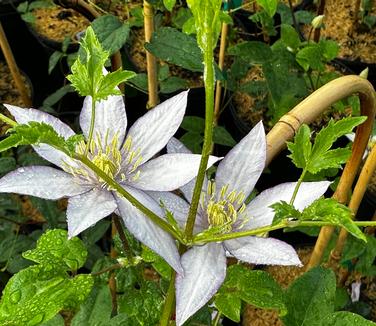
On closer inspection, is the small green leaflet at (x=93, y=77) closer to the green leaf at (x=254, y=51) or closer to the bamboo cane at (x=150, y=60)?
the bamboo cane at (x=150, y=60)

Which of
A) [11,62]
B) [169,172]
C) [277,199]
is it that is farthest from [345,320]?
[11,62]

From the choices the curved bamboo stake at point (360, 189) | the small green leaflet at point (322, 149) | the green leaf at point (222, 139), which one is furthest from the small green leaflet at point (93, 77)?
the green leaf at point (222, 139)

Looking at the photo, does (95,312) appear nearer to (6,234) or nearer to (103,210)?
(103,210)

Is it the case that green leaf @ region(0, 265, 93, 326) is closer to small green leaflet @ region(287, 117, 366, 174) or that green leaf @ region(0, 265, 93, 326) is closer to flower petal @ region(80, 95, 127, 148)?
flower petal @ region(80, 95, 127, 148)

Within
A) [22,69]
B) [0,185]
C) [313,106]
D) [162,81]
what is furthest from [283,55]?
[22,69]

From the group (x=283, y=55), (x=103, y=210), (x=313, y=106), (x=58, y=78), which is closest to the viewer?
(x=103, y=210)
